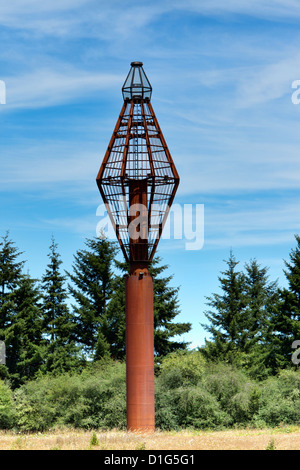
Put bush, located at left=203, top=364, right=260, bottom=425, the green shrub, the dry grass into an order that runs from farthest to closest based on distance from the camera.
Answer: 1. the green shrub
2. bush, located at left=203, top=364, right=260, bottom=425
3. the dry grass

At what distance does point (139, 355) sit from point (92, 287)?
32.7 m

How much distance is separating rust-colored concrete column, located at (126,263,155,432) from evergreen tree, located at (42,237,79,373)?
26.9 m

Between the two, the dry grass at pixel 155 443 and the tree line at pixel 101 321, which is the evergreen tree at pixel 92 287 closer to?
the tree line at pixel 101 321

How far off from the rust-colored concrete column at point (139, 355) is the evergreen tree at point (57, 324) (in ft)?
88.2

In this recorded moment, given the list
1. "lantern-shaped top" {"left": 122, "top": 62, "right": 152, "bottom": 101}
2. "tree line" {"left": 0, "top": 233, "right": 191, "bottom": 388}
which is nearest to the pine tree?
"tree line" {"left": 0, "top": 233, "right": 191, "bottom": 388}

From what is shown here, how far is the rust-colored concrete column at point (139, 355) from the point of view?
2947cm

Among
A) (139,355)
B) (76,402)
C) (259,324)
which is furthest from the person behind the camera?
(259,324)

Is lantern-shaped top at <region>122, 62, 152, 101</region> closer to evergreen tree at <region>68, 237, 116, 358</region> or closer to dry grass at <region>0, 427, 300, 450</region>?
dry grass at <region>0, 427, 300, 450</region>

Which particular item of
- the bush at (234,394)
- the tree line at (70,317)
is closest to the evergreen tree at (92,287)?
the tree line at (70,317)

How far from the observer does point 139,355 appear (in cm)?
2952

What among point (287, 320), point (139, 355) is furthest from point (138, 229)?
point (287, 320)

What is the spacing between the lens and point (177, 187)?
30266mm

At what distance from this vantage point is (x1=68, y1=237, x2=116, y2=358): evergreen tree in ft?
201

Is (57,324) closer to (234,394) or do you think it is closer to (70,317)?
(70,317)
